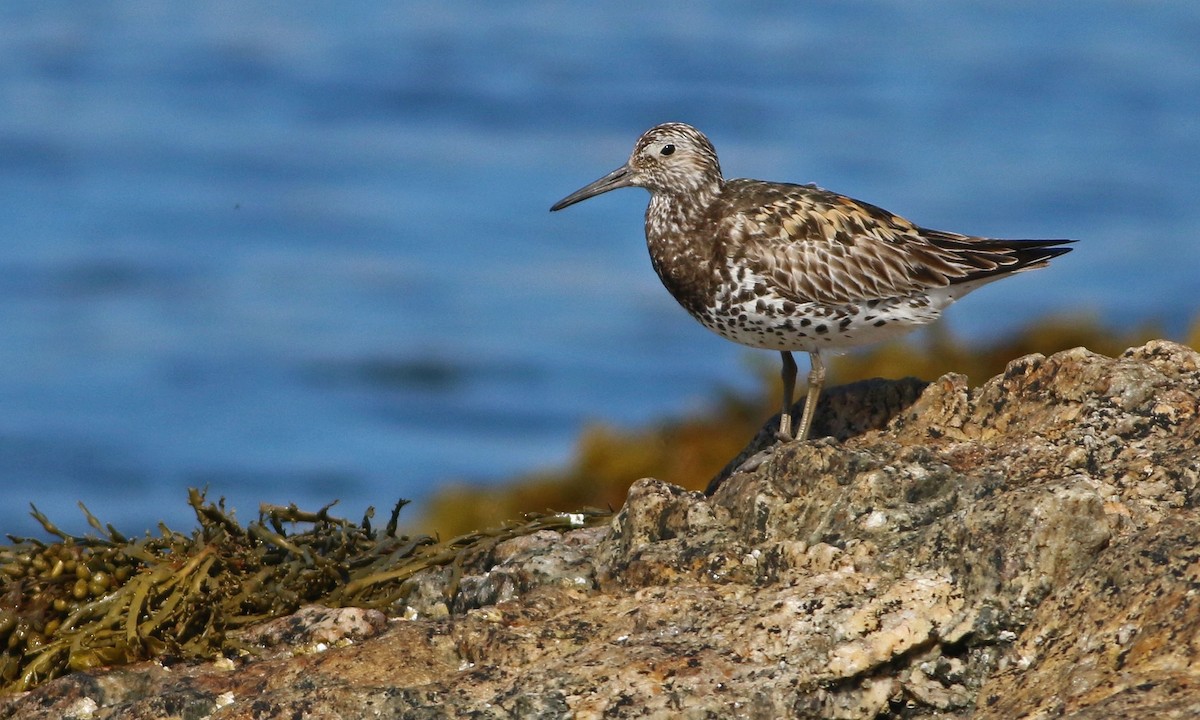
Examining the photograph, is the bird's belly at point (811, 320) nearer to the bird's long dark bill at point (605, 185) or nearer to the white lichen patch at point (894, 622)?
the bird's long dark bill at point (605, 185)

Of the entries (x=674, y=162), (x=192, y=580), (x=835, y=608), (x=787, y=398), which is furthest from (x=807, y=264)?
(x=192, y=580)

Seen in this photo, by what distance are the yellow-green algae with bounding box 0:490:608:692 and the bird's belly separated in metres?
1.61

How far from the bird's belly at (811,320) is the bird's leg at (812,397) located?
0.16 meters

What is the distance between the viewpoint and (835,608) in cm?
383

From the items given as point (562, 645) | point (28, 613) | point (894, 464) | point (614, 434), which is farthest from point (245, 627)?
point (614, 434)

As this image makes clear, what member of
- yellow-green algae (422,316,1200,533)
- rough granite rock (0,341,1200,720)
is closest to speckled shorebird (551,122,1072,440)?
rough granite rock (0,341,1200,720)

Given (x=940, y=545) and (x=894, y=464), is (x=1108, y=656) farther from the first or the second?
(x=894, y=464)

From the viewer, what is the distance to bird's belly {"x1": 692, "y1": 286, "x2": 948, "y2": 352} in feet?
20.7

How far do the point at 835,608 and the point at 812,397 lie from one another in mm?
2195

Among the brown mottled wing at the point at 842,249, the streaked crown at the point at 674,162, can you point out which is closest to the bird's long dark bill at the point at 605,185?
the streaked crown at the point at 674,162

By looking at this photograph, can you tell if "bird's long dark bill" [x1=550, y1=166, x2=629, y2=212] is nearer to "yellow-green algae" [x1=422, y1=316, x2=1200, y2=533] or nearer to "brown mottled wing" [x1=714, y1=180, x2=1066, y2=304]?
"brown mottled wing" [x1=714, y1=180, x2=1066, y2=304]

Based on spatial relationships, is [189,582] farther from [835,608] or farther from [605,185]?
[605,185]

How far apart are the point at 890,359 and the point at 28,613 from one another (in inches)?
281

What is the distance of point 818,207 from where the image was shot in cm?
673
